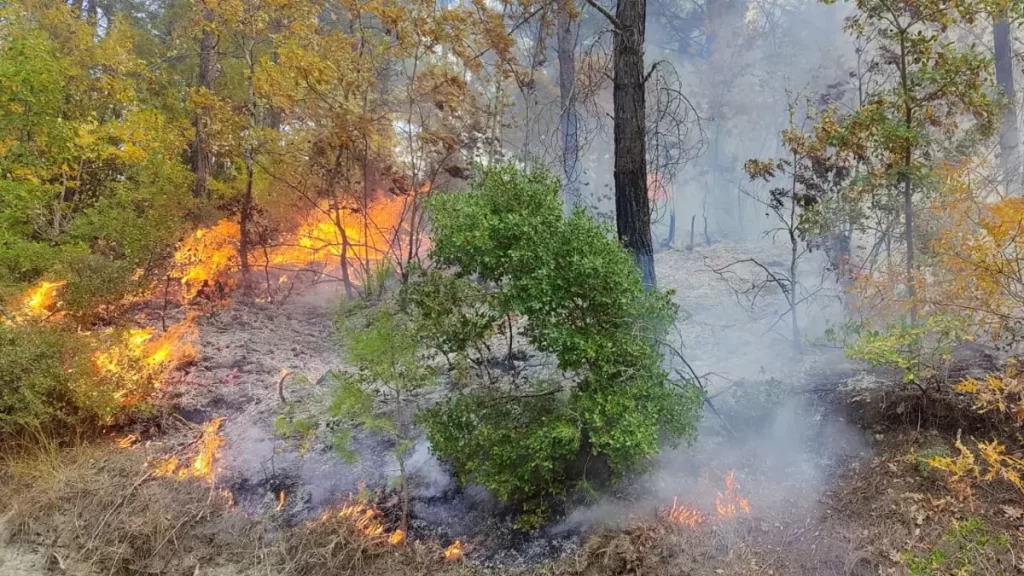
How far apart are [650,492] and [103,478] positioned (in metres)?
5.94

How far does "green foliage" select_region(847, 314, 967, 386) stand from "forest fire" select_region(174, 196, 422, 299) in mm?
8298

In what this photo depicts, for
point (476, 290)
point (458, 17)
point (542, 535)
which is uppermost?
point (458, 17)

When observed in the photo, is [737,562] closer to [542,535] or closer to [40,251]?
[542,535]

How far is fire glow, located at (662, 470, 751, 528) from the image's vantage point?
483 centimetres

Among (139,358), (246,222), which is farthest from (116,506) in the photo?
(246,222)

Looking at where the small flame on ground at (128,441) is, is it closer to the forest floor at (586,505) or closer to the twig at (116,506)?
the forest floor at (586,505)

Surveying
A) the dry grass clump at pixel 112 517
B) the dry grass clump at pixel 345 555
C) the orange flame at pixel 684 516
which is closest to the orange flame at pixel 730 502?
the orange flame at pixel 684 516

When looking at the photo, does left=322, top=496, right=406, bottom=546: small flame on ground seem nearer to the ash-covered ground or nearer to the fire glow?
the ash-covered ground

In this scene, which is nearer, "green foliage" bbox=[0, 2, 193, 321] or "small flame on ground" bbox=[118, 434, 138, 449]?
"small flame on ground" bbox=[118, 434, 138, 449]

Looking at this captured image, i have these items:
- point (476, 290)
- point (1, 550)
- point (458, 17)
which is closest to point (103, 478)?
point (1, 550)

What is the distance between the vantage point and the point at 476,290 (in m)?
4.89

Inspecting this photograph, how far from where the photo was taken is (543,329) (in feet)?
14.8

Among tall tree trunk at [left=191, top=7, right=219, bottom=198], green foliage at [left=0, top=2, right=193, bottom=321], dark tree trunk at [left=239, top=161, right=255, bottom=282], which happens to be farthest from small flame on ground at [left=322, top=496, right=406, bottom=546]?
tall tree trunk at [left=191, top=7, right=219, bottom=198]

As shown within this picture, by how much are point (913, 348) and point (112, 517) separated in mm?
8359
